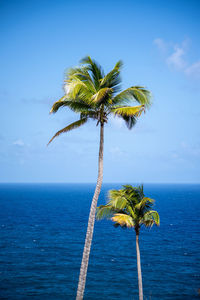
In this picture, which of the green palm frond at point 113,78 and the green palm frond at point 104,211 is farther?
the green palm frond at point 104,211

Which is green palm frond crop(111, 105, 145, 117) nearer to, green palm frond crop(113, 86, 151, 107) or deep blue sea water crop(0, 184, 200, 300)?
green palm frond crop(113, 86, 151, 107)

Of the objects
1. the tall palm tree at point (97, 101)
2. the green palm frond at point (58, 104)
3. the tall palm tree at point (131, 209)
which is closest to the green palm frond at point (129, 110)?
the tall palm tree at point (97, 101)

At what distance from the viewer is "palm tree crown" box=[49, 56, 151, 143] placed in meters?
12.2

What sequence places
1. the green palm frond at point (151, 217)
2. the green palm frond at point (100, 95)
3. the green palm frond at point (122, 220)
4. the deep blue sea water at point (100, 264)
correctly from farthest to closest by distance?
1. the deep blue sea water at point (100, 264)
2. the green palm frond at point (151, 217)
3. the green palm frond at point (122, 220)
4. the green palm frond at point (100, 95)

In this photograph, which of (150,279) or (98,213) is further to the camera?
(150,279)

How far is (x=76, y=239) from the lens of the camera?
5659 centimetres

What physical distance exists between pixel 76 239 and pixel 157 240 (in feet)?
63.8

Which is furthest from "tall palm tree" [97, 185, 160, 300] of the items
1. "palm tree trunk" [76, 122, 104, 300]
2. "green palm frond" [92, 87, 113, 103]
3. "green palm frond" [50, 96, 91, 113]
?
"green palm frond" [92, 87, 113, 103]

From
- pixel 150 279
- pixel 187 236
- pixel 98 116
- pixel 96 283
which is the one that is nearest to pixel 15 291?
pixel 96 283

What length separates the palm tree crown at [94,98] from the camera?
12164 millimetres

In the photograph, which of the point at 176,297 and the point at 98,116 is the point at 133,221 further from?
the point at 176,297

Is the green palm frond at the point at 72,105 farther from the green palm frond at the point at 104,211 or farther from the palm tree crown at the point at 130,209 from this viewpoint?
the green palm frond at the point at 104,211

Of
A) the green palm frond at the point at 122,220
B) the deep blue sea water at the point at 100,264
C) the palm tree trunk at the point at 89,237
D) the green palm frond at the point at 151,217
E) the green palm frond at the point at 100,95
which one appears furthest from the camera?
the deep blue sea water at the point at 100,264

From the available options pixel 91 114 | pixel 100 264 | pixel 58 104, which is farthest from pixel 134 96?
pixel 100 264
